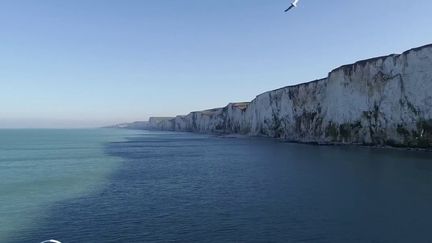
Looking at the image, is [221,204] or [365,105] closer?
[221,204]

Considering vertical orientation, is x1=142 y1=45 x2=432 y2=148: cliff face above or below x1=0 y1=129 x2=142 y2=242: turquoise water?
above

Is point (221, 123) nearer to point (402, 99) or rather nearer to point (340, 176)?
point (402, 99)

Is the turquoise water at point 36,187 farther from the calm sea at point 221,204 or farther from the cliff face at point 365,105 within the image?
the cliff face at point 365,105

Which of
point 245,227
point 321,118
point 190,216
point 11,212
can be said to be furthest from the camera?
point 321,118

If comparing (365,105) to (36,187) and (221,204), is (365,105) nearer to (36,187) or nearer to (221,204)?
(221,204)

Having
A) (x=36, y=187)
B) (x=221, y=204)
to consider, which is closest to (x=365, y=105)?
(x=221, y=204)

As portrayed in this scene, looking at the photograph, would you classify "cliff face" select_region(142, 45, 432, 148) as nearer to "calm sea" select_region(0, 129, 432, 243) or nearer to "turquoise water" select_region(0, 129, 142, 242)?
"calm sea" select_region(0, 129, 432, 243)

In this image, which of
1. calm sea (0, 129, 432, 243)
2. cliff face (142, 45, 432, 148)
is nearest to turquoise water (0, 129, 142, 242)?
calm sea (0, 129, 432, 243)

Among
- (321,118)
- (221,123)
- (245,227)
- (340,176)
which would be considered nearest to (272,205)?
(245,227)
